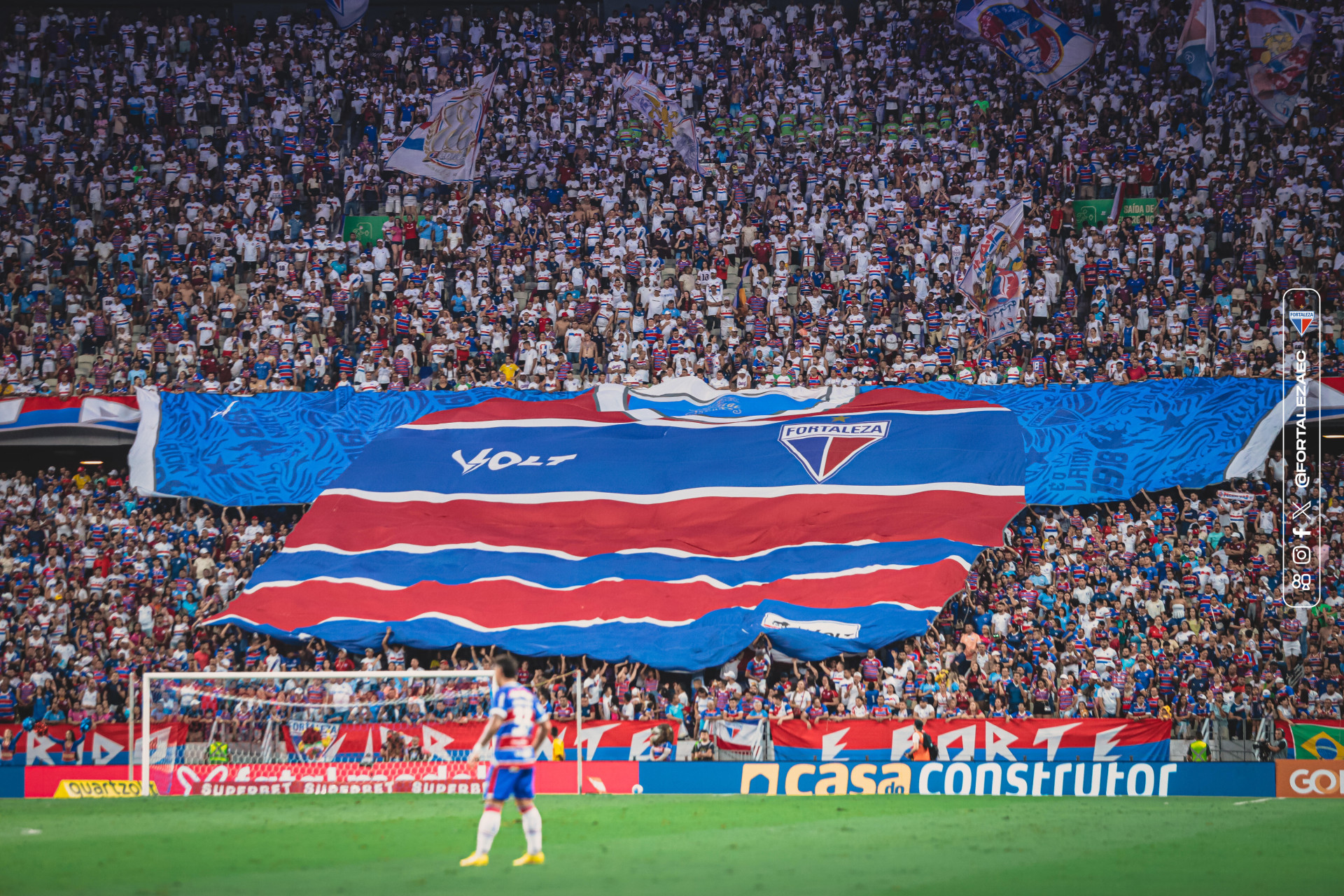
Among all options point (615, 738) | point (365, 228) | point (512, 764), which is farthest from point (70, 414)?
point (512, 764)

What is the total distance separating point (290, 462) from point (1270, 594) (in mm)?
20108

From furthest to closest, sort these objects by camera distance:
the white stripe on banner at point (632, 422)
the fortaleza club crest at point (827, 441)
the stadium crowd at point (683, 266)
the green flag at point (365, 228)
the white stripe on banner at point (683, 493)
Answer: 1. the green flag at point (365, 228)
2. the white stripe on banner at point (632, 422)
3. the fortaleza club crest at point (827, 441)
4. the white stripe on banner at point (683, 493)
5. the stadium crowd at point (683, 266)

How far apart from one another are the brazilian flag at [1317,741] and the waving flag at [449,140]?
22.7 meters

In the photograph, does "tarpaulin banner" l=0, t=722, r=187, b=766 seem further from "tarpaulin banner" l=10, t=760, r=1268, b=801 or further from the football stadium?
"tarpaulin banner" l=10, t=760, r=1268, b=801

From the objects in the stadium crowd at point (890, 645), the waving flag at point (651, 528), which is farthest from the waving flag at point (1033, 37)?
the stadium crowd at point (890, 645)

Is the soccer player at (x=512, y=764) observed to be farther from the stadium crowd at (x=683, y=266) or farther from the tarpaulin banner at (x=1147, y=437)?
the tarpaulin banner at (x=1147, y=437)

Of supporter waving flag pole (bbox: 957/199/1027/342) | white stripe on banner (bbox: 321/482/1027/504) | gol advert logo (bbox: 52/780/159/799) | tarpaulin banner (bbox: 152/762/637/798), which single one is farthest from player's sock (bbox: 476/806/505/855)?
supporter waving flag pole (bbox: 957/199/1027/342)

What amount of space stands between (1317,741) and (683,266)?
17.2 meters

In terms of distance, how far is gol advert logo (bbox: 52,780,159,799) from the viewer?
62.5ft

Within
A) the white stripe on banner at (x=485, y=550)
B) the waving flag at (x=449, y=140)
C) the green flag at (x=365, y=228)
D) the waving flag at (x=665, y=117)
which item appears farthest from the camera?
the green flag at (x=365, y=228)

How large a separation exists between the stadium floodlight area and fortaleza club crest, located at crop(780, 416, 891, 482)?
9104 mm

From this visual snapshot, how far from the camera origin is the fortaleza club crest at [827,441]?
26.8 m

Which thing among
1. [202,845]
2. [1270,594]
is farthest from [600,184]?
[202,845]

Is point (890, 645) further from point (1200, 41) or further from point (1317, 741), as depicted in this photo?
point (1200, 41)
